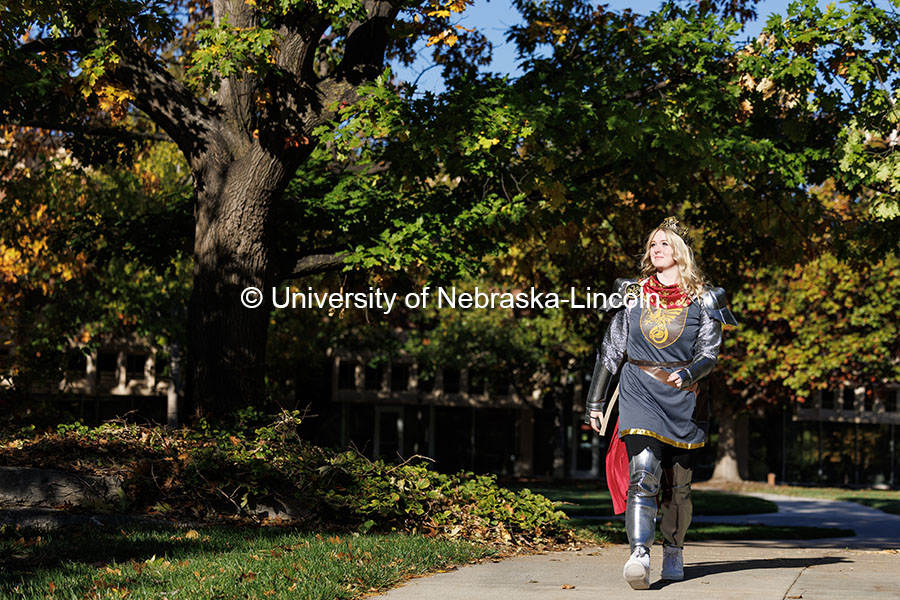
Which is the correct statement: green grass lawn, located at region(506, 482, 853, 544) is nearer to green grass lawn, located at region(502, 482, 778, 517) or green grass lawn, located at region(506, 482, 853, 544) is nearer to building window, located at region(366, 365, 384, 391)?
green grass lawn, located at region(502, 482, 778, 517)

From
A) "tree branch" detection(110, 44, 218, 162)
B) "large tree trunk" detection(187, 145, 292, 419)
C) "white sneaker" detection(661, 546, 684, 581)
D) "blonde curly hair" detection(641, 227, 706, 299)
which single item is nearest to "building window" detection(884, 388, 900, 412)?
"large tree trunk" detection(187, 145, 292, 419)

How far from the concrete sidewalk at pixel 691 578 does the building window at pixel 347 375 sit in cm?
3740

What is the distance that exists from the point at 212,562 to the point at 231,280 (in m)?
5.69

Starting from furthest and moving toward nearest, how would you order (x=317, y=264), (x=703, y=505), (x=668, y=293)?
1. (x=703, y=505)
2. (x=317, y=264)
3. (x=668, y=293)

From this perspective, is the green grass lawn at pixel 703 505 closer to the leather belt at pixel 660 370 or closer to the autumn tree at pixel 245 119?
the autumn tree at pixel 245 119

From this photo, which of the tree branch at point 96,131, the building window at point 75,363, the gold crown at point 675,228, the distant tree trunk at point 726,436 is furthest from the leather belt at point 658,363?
the distant tree trunk at point 726,436

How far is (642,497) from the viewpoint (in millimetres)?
6594

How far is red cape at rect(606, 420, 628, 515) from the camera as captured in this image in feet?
23.3

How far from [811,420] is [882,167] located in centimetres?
3968

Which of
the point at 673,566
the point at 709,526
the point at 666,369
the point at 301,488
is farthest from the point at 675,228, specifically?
the point at 709,526

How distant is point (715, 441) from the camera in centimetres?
5000

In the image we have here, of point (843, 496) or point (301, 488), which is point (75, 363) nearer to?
point (843, 496)

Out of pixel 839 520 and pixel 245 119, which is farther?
pixel 839 520

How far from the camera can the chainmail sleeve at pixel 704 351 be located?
6.60 m
